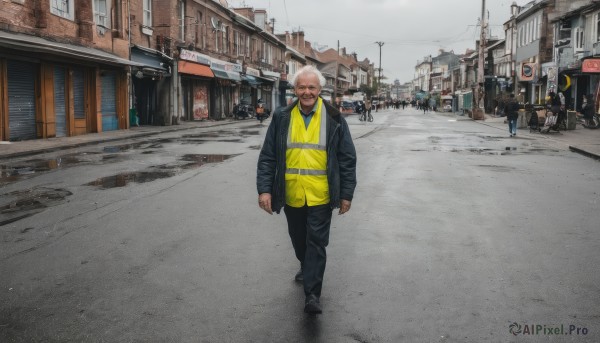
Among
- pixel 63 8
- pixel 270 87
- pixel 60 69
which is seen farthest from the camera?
pixel 270 87

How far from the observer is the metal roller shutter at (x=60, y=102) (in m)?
22.0

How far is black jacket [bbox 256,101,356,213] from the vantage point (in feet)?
13.9

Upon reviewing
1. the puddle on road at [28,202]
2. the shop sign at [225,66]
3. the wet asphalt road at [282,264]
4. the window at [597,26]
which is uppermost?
the window at [597,26]

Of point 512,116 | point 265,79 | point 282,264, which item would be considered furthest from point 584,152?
point 265,79

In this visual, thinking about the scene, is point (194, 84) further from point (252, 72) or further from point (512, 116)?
point (512, 116)

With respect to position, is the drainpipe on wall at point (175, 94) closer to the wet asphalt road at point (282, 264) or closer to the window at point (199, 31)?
the window at point (199, 31)

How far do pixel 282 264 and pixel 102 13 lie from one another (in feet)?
78.1

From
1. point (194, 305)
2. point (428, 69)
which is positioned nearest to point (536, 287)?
point (194, 305)

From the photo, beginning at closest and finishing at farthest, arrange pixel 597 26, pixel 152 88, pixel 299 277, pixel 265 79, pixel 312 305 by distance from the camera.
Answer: pixel 312 305
pixel 299 277
pixel 597 26
pixel 152 88
pixel 265 79

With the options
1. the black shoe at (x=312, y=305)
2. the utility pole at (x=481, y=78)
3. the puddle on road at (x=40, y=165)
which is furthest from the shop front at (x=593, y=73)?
the black shoe at (x=312, y=305)

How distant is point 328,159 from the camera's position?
421 centimetres

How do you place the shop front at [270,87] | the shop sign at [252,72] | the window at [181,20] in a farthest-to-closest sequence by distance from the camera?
1. the shop front at [270,87]
2. the shop sign at [252,72]
3. the window at [181,20]

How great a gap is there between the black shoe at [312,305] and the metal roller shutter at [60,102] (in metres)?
20.2

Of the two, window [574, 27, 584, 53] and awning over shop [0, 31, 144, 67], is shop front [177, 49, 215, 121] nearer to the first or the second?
awning over shop [0, 31, 144, 67]
